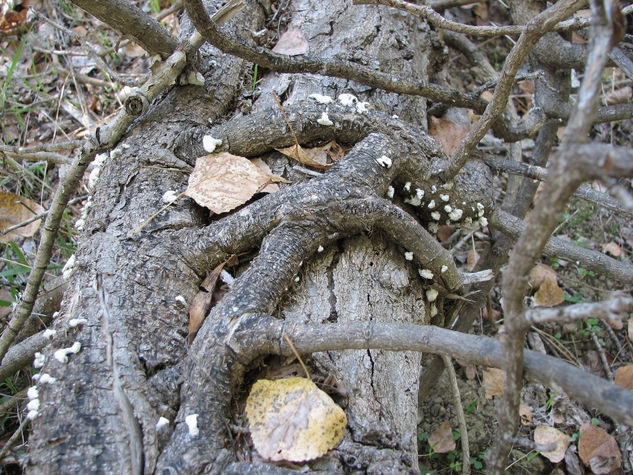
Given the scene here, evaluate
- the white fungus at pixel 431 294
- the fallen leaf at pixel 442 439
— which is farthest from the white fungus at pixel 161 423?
the fallen leaf at pixel 442 439

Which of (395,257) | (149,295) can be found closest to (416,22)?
(395,257)

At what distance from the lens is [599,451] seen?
8.14 feet

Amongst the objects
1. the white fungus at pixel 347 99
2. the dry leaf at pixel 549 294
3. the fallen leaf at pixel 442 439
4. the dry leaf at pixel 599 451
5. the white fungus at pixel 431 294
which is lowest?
the dry leaf at pixel 599 451

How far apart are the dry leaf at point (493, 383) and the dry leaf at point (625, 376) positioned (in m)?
0.56

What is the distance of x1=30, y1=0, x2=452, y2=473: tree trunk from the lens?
1.43 m

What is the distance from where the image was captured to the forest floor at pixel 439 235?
101 inches

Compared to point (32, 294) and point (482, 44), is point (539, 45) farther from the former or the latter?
point (32, 294)

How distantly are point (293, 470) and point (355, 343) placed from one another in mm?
360

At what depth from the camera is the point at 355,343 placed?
4.61 feet

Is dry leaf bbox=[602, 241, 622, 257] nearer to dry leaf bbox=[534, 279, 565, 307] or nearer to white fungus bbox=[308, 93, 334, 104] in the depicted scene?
dry leaf bbox=[534, 279, 565, 307]

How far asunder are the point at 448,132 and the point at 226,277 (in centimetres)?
145

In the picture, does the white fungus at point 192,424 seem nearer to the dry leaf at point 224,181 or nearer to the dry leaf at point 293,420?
the dry leaf at point 293,420

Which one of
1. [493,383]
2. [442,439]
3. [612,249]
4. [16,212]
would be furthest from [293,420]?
[612,249]

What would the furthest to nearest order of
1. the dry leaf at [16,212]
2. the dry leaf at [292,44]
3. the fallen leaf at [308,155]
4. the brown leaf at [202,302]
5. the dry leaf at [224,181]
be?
1. the dry leaf at [16,212]
2. the dry leaf at [292,44]
3. the fallen leaf at [308,155]
4. the dry leaf at [224,181]
5. the brown leaf at [202,302]
